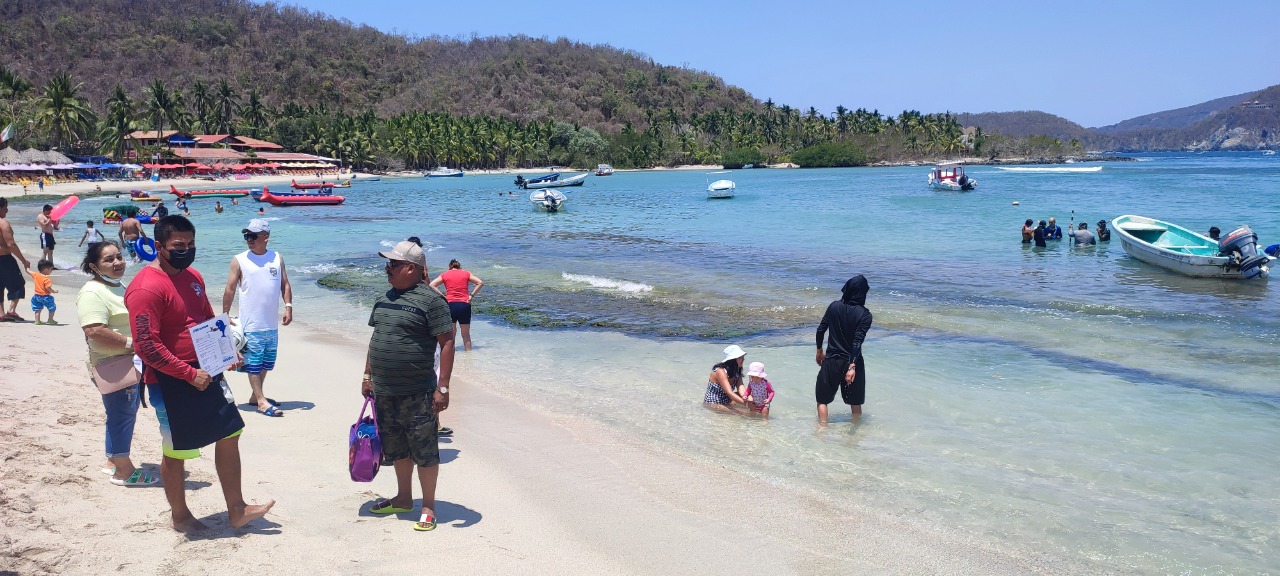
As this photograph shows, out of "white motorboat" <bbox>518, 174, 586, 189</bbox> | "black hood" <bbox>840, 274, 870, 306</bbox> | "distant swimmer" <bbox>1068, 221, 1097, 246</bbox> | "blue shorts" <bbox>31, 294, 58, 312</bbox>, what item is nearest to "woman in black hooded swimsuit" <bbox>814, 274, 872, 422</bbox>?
"black hood" <bbox>840, 274, 870, 306</bbox>

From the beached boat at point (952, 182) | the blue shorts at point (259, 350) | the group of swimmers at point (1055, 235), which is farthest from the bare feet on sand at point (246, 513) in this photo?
the beached boat at point (952, 182)

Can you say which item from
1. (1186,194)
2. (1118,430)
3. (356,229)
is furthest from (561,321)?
(1186,194)

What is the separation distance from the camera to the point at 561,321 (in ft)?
46.5

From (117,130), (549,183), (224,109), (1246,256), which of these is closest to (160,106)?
(117,130)

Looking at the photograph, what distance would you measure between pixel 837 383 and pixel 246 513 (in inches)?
206

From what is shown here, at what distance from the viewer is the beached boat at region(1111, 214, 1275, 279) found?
18.4m

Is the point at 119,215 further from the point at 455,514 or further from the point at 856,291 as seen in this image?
the point at 856,291

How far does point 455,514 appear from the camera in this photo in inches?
212

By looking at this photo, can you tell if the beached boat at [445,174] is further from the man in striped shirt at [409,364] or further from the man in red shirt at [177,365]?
the man in red shirt at [177,365]

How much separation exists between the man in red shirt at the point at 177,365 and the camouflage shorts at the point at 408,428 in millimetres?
778

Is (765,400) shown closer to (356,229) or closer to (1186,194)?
(356,229)

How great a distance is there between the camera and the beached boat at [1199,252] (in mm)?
18406

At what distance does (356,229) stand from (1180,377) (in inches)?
1315

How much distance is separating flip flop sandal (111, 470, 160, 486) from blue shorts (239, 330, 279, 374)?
2.23 m
